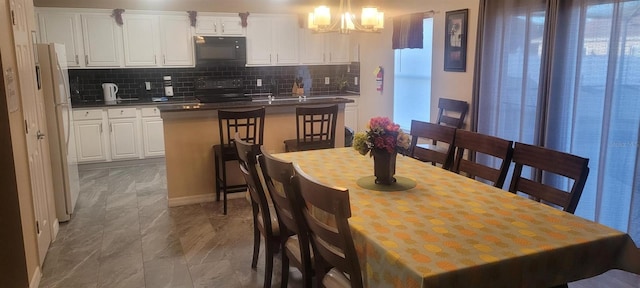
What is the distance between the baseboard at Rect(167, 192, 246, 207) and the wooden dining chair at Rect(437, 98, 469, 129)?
7.71 ft

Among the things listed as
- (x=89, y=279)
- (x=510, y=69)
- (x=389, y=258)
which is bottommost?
(x=89, y=279)

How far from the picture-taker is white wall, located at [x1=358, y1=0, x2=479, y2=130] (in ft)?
16.1

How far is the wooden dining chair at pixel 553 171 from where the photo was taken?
222cm

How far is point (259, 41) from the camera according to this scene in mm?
6895

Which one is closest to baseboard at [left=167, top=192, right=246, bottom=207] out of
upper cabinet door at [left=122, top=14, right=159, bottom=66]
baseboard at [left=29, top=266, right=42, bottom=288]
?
baseboard at [left=29, top=266, right=42, bottom=288]

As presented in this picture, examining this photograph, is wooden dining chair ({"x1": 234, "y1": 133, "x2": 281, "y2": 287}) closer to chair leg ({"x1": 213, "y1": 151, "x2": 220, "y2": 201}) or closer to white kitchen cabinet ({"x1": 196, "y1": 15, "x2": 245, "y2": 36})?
chair leg ({"x1": 213, "y1": 151, "x2": 220, "y2": 201})

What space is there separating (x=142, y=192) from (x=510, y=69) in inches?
154

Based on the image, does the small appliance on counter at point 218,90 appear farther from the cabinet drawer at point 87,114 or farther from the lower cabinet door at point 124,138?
the cabinet drawer at point 87,114

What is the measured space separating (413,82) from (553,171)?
3794mm

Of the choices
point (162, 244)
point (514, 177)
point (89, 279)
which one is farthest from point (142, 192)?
point (514, 177)

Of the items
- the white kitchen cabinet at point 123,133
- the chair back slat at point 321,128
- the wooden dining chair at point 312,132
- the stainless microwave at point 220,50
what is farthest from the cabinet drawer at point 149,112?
the chair back slat at point 321,128

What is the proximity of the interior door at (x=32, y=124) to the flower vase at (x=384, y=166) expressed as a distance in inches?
88.7

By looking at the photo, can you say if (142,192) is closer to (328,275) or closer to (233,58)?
(233,58)

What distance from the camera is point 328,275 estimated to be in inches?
83.0
